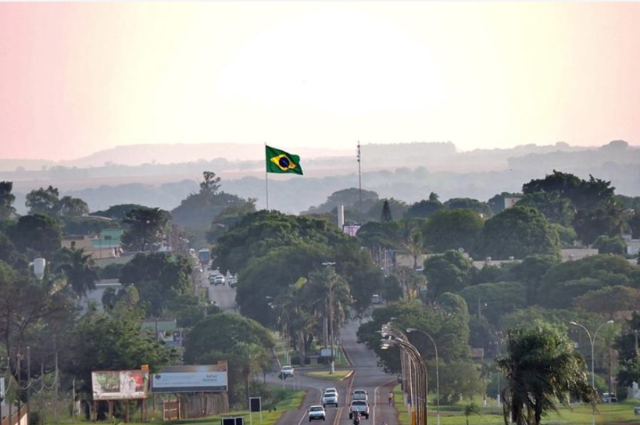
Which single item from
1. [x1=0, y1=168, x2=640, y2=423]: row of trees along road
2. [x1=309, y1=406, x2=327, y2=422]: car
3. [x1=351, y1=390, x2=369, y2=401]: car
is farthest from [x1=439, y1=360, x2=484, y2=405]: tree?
[x1=309, y1=406, x2=327, y2=422]: car

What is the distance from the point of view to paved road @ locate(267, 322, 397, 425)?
11013 cm

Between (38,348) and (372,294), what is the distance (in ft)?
180

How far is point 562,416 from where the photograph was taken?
4321 inches

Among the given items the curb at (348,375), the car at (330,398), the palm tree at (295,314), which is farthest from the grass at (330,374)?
the car at (330,398)

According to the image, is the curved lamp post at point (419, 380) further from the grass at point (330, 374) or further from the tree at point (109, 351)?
the grass at point (330, 374)

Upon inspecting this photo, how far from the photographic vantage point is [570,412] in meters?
114

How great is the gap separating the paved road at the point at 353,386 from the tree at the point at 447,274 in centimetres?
1096

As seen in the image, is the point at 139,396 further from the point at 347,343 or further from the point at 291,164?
the point at 347,343

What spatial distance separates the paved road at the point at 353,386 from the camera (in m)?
110

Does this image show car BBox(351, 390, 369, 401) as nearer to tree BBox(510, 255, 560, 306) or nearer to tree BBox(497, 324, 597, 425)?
tree BBox(497, 324, 597, 425)

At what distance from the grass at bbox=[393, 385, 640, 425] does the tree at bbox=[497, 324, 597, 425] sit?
17811 millimetres

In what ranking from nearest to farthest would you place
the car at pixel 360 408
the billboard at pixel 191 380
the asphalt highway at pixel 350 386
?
1. the car at pixel 360 408
2. the asphalt highway at pixel 350 386
3. the billboard at pixel 191 380

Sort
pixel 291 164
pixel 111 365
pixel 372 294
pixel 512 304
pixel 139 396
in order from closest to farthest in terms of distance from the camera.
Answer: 1. pixel 139 396
2. pixel 111 365
3. pixel 291 164
4. pixel 512 304
5. pixel 372 294

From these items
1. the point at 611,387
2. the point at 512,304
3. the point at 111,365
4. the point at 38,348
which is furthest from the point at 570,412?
the point at 512,304
